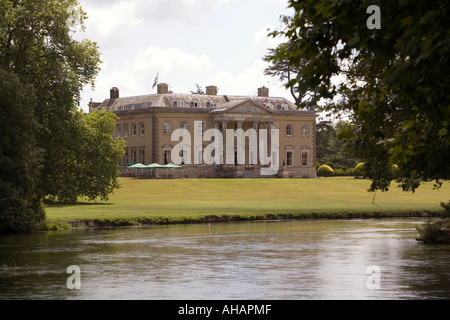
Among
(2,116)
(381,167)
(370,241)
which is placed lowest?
(370,241)

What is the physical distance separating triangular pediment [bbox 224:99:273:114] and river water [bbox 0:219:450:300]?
209 ft

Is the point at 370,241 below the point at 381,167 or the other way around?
below

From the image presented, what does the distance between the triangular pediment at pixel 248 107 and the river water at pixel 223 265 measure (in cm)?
6358

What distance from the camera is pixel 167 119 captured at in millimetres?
100750

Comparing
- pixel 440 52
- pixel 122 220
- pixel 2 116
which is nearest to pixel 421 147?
pixel 440 52

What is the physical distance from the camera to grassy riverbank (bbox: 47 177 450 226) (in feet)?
145

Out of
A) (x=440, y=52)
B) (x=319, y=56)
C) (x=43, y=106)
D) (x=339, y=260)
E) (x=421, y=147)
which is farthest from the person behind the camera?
(x=43, y=106)

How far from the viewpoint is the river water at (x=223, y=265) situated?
18.5 m

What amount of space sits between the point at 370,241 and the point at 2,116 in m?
16.8

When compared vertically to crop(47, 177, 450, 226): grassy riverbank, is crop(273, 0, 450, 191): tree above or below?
above

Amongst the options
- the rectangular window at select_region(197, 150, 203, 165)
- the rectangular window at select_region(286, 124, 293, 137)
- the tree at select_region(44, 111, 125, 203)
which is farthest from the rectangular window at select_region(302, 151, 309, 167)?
the tree at select_region(44, 111, 125, 203)

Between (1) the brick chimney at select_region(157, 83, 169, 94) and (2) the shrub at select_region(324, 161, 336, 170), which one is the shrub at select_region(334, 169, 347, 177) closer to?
(2) the shrub at select_region(324, 161, 336, 170)

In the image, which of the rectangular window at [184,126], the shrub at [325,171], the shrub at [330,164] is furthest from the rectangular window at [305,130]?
the rectangular window at [184,126]

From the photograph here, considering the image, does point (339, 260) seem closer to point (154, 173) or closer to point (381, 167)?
point (381, 167)
